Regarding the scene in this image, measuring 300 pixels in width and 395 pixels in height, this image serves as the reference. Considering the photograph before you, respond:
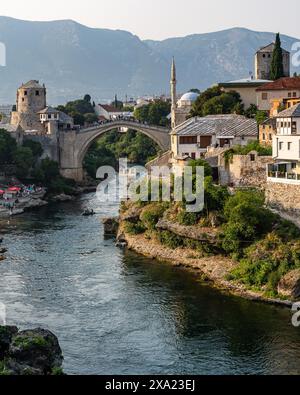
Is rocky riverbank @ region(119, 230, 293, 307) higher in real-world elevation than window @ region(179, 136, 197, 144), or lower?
lower

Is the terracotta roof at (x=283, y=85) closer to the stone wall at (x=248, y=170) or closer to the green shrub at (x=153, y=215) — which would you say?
the stone wall at (x=248, y=170)

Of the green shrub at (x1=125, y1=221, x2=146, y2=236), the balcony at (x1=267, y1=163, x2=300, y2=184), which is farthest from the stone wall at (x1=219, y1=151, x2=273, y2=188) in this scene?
the green shrub at (x1=125, y1=221, x2=146, y2=236)

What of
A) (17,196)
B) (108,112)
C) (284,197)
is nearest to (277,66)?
(17,196)

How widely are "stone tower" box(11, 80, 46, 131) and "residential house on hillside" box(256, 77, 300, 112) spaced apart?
30.0m

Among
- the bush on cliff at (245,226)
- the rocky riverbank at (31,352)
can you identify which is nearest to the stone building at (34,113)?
the bush on cliff at (245,226)

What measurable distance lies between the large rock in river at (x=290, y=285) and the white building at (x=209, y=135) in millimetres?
14561

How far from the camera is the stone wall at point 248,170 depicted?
3884 cm

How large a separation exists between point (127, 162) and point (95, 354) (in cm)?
6270

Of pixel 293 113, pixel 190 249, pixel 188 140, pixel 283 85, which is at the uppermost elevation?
pixel 283 85

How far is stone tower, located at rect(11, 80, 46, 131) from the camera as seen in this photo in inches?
3051

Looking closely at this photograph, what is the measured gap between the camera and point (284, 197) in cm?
3609

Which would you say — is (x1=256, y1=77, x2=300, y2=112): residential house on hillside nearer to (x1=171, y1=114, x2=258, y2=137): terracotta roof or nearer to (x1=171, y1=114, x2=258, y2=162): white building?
(x1=171, y1=114, x2=258, y2=137): terracotta roof

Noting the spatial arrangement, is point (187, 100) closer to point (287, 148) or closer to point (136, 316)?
point (287, 148)

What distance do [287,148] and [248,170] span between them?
2833 mm
